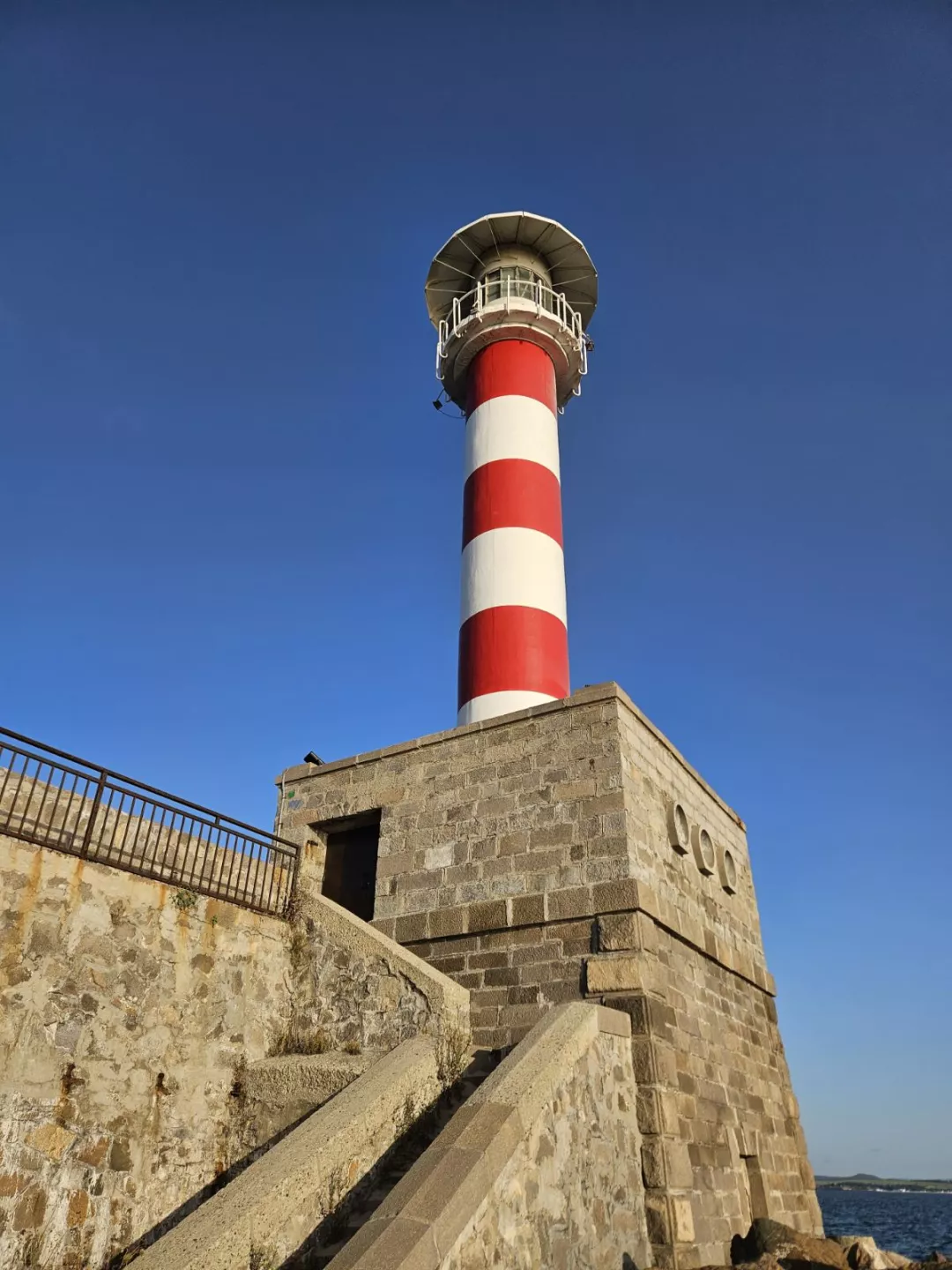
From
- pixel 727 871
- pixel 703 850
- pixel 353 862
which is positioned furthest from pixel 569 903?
pixel 727 871

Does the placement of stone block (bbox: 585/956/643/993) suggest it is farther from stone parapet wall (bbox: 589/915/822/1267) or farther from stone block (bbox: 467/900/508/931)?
stone block (bbox: 467/900/508/931)

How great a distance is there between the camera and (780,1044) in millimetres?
11164

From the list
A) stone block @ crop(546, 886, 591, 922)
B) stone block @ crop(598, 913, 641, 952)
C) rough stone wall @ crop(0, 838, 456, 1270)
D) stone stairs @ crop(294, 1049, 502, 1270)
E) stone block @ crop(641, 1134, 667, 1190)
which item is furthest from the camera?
→ stone block @ crop(546, 886, 591, 922)

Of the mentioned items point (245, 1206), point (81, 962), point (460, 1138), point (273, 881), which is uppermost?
point (273, 881)

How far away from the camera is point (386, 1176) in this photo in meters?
6.23

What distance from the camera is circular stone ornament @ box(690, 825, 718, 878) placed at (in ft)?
32.5

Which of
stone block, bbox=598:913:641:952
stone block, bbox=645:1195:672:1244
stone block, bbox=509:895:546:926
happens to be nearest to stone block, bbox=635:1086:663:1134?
stone block, bbox=645:1195:672:1244

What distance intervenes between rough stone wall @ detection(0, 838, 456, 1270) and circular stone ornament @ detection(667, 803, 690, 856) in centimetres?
288

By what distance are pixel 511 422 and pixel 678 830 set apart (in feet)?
27.1

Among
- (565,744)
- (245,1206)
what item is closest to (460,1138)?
(245,1206)

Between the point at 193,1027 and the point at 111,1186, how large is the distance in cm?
130

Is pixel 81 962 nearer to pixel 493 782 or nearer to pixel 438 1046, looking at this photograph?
pixel 438 1046

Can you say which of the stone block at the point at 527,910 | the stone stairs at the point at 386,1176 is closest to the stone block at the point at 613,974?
the stone block at the point at 527,910

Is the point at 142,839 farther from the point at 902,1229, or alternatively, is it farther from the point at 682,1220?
the point at 902,1229
